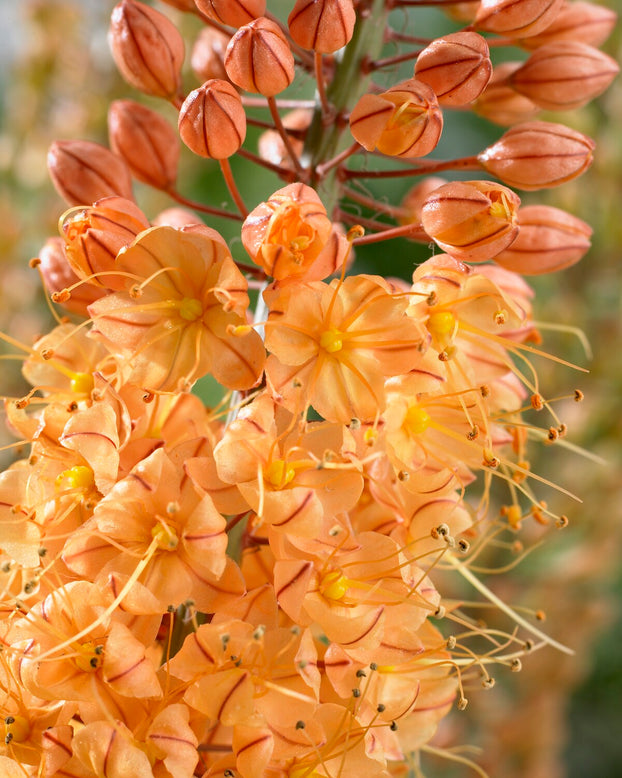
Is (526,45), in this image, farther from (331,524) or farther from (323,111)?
(331,524)

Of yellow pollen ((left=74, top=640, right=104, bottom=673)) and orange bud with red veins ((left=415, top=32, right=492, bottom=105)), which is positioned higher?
orange bud with red veins ((left=415, top=32, right=492, bottom=105))

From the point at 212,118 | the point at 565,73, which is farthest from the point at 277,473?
the point at 565,73

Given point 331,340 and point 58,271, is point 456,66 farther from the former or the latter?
point 58,271

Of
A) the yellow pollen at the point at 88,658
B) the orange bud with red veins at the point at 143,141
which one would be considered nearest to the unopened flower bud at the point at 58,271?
the orange bud with red veins at the point at 143,141

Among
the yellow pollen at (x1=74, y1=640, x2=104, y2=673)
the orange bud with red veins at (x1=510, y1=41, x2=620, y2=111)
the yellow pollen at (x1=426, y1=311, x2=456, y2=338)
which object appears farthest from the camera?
the orange bud with red veins at (x1=510, y1=41, x2=620, y2=111)

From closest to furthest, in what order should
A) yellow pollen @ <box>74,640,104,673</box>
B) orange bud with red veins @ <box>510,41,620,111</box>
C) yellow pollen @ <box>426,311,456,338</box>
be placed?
yellow pollen @ <box>74,640,104,673</box>
yellow pollen @ <box>426,311,456,338</box>
orange bud with red veins @ <box>510,41,620,111</box>

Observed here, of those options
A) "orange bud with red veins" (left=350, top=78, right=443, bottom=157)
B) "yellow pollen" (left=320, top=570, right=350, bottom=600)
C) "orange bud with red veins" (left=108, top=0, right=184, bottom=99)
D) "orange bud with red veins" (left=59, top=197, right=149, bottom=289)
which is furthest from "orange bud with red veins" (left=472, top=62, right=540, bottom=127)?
"yellow pollen" (left=320, top=570, right=350, bottom=600)

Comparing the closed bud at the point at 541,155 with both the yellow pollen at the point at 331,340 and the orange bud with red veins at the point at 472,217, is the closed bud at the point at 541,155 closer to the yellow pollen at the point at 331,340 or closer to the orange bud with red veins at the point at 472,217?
the orange bud with red veins at the point at 472,217

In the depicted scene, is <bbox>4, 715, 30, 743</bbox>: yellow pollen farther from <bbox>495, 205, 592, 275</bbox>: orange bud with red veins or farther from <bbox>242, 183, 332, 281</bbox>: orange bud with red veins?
<bbox>495, 205, 592, 275</bbox>: orange bud with red veins

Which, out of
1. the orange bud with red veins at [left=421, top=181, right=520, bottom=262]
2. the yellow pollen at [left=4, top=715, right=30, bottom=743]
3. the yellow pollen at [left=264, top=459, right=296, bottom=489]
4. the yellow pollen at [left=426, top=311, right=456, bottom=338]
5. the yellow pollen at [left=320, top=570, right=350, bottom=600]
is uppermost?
the orange bud with red veins at [left=421, top=181, right=520, bottom=262]
